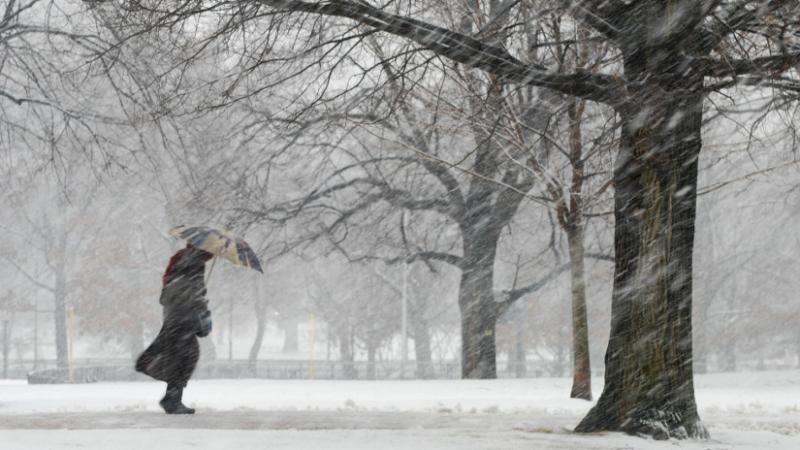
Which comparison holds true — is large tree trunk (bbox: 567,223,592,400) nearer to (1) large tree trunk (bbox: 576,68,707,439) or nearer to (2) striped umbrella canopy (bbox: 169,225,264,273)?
(2) striped umbrella canopy (bbox: 169,225,264,273)

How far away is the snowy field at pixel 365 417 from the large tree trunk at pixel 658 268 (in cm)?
34

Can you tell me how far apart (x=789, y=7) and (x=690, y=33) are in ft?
7.18

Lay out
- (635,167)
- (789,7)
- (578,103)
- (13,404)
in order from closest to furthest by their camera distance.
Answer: (635,167) → (789,7) → (13,404) → (578,103)

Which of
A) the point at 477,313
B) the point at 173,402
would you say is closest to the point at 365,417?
the point at 173,402

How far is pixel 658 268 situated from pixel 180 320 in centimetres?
475

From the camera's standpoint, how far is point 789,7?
31.2ft

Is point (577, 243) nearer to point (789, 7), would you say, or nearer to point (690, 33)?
point (789, 7)

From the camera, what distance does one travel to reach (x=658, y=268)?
8070 millimetres

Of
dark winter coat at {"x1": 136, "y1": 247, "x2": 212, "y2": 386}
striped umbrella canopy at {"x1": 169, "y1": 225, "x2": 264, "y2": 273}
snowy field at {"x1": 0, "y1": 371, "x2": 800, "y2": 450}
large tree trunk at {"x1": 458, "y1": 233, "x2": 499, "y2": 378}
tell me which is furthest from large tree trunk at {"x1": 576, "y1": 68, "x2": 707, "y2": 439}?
large tree trunk at {"x1": 458, "y1": 233, "x2": 499, "y2": 378}

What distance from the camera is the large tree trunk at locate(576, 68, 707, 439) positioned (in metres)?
8.05

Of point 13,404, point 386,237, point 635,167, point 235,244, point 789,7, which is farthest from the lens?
point 386,237

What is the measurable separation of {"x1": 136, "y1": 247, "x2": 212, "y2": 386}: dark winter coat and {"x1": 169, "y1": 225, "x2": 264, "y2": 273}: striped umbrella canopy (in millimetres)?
165

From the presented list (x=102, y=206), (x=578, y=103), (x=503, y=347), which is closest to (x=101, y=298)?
(x=102, y=206)

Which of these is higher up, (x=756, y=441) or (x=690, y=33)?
(x=690, y=33)
